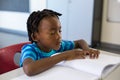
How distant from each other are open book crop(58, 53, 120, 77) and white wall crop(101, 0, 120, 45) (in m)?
2.88

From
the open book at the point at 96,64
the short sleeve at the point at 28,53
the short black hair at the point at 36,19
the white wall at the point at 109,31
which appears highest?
the short black hair at the point at 36,19

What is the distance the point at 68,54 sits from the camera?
85cm

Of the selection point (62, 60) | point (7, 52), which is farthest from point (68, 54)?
point (7, 52)

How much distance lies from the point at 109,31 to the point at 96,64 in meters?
3.03

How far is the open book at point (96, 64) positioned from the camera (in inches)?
28.8

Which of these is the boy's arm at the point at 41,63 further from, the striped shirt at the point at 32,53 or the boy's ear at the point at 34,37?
the boy's ear at the point at 34,37

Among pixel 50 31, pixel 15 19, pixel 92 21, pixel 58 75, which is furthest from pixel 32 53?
pixel 15 19

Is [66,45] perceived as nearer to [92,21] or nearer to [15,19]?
[92,21]

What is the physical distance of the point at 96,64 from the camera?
2.57 ft

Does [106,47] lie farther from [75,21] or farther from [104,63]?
[104,63]

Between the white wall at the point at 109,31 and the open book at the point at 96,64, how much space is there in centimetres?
288

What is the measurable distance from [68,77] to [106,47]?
3.17 metres

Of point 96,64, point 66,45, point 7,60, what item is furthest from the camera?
point 66,45

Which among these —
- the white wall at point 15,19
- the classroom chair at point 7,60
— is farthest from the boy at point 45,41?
the white wall at point 15,19
